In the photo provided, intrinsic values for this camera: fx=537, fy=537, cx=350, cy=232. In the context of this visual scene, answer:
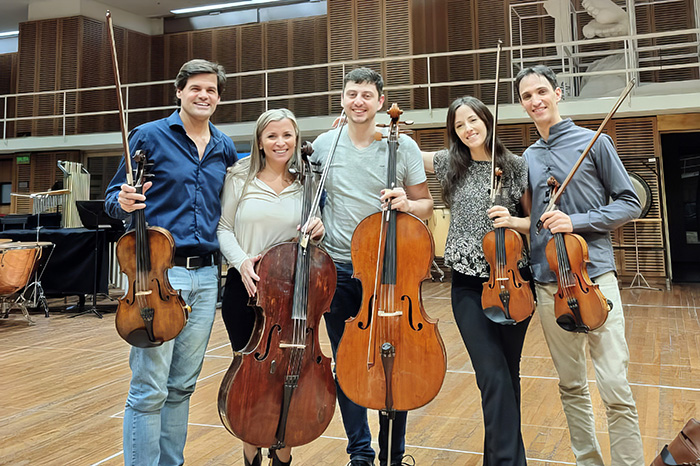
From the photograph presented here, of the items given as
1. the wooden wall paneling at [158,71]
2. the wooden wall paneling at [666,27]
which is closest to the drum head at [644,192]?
the wooden wall paneling at [666,27]

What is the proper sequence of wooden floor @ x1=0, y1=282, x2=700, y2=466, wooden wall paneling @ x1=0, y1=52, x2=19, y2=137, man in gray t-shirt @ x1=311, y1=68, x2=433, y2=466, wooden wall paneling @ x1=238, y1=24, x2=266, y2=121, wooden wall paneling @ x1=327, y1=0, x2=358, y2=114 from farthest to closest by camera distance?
wooden wall paneling @ x1=0, y1=52, x2=19, y2=137 < wooden wall paneling @ x1=238, y1=24, x2=266, y2=121 < wooden wall paneling @ x1=327, y1=0, x2=358, y2=114 < wooden floor @ x1=0, y1=282, x2=700, y2=466 < man in gray t-shirt @ x1=311, y1=68, x2=433, y2=466

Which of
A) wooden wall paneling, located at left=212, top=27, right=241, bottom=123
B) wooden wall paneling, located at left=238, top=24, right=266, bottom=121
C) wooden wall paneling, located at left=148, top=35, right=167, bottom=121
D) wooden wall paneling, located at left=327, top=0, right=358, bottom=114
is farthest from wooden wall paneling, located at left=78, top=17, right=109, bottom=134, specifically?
wooden wall paneling, located at left=327, top=0, right=358, bottom=114

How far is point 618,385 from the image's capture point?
1822 mm

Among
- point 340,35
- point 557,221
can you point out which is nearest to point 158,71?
point 340,35

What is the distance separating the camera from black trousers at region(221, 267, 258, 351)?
1.88m

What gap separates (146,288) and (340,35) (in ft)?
29.9

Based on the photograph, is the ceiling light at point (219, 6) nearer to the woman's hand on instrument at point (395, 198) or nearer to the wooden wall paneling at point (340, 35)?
the wooden wall paneling at point (340, 35)

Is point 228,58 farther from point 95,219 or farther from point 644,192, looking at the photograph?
point 644,192

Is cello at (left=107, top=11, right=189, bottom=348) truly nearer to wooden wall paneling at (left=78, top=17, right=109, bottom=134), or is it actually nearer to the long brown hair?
the long brown hair

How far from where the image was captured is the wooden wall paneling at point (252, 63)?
38.0 feet

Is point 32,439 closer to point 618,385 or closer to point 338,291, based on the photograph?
point 338,291

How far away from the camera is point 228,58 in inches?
468

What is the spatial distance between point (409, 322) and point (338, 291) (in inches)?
17.6

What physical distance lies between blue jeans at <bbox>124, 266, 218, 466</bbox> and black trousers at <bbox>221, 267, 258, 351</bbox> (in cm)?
10
